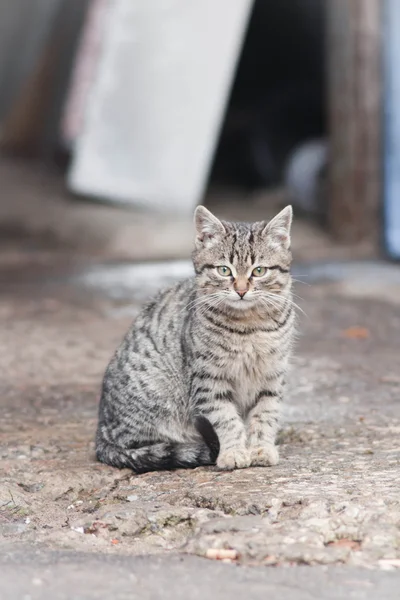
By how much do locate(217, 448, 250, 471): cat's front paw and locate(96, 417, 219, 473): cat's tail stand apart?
0.07 m

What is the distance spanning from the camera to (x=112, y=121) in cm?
1171

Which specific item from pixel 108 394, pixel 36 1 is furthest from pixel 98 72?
pixel 108 394

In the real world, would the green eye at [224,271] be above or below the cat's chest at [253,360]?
above

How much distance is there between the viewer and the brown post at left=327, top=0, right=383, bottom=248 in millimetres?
9945

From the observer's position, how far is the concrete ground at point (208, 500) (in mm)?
3094

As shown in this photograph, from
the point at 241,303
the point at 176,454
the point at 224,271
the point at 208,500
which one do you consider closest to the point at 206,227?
the point at 224,271

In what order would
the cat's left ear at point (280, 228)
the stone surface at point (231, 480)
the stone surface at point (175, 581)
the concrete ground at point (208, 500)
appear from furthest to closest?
1. the cat's left ear at point (280, 228)
2. the stone surface at point (231, 480)
3. the concrete ground at point (208, 500)
4. the stone surface at point (175, 581)

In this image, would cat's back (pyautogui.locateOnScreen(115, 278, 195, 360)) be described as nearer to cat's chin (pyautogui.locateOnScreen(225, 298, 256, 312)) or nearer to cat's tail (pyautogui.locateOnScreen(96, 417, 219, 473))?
cat's chin (pyautogui.locateOnScreen(225, 298, 256, 312))

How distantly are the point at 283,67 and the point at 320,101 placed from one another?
1093 millimetres

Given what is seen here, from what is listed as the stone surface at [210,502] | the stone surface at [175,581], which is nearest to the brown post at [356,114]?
the stone surface at [210,502]

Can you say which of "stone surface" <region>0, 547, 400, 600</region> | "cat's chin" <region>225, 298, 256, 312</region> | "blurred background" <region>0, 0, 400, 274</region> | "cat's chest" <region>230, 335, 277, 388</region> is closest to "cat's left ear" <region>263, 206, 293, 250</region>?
"cat's chin" <region>225, 298, 256, 312</region>

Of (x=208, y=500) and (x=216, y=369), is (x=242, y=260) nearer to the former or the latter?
(x=216, y=369)

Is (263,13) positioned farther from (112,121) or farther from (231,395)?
(231,395)

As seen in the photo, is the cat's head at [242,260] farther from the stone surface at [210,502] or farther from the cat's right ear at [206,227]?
the stone surface at [210,502]
